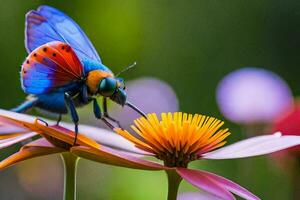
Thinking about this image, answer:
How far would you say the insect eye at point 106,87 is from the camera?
0.45 m

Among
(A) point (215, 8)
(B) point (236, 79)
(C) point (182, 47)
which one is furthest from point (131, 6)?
(A) point (215, 8)

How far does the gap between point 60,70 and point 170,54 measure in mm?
1471

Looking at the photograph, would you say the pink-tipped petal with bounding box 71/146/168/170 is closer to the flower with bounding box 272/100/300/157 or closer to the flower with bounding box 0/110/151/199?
the flower with bounding box 0/110/151/199

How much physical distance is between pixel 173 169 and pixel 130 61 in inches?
32.7

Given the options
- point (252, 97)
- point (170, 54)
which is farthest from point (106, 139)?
point (170, 54)

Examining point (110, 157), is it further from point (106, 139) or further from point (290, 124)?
point (290, 124)

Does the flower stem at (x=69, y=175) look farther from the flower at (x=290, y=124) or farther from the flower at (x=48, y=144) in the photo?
the flower at (x=290, y=124)

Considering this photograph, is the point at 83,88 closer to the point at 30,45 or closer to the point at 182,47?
the point at 30,45

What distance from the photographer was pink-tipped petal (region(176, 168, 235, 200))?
38 centimetres

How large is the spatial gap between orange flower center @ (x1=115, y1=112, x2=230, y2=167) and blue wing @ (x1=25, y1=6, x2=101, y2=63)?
0.20 feet

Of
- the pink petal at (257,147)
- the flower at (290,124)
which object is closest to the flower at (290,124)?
the flower at (290,124)

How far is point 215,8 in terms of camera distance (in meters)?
2.12

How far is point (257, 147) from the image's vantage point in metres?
0.44


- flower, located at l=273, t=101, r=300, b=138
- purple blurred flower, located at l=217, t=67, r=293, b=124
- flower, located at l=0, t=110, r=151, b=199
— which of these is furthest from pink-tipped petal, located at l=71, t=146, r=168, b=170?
purple blurred flower, located at l=217, t=67, r=293, b=124
